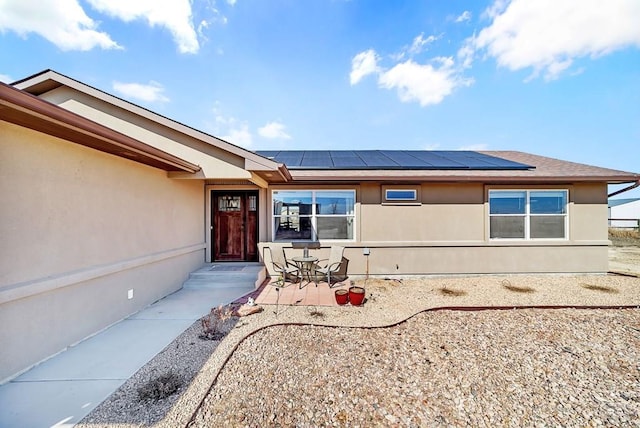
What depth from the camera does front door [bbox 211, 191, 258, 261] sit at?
7.93 m

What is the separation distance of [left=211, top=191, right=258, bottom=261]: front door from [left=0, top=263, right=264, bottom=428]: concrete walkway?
88.0 inches

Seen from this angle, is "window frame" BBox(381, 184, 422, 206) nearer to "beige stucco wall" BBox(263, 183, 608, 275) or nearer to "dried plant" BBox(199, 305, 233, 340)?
"beige stucco wall" BBox(263, 183, 608, 275)

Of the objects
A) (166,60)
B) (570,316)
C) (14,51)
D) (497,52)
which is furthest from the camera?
(497,52)

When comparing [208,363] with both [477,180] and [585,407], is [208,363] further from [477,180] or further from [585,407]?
[477,180]

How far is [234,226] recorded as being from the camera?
7965 mm

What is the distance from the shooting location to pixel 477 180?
23.1 feet

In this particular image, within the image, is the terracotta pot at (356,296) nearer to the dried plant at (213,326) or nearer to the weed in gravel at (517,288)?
the dried plant at (213,326)

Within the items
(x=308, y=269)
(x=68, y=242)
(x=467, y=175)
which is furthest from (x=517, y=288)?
(x=68, y=242)

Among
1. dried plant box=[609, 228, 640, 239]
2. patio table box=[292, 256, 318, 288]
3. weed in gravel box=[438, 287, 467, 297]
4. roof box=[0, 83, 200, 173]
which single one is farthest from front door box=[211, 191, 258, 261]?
dried plant box=[609, 228, 640, 239]

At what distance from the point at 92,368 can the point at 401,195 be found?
23.6 feet

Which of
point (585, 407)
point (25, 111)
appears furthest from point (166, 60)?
point (585, 407)

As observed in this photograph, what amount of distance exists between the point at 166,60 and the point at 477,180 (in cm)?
1078

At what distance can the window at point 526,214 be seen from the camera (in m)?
7.57

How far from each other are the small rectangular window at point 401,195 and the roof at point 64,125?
5.57 metres
